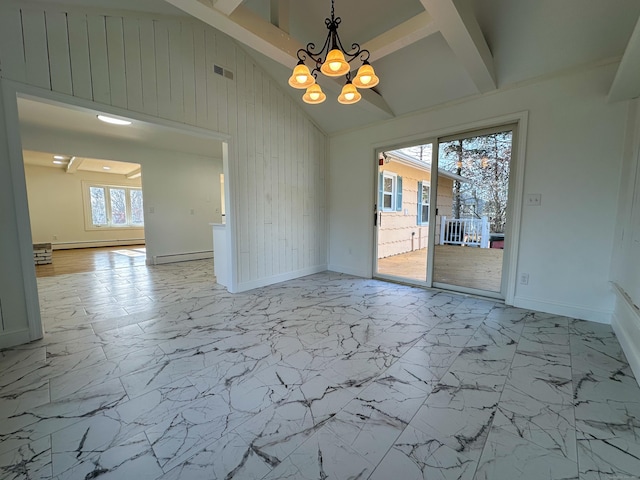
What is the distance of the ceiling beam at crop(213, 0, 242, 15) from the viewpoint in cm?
199

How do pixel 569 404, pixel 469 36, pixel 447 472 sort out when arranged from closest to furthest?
1. pixel 447 472
2. pixel 569 404
3. pixel 469 36

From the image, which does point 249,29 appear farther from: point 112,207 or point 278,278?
point 112,207

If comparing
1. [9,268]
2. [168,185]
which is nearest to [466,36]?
[9,268]

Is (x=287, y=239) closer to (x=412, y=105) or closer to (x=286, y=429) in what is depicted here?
(x=412, y=105)

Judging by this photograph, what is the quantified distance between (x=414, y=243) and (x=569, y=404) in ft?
21.0

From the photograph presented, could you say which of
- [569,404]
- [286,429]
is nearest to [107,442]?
[286,429]

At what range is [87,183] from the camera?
8594 millimetres

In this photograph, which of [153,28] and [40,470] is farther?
[153,28]

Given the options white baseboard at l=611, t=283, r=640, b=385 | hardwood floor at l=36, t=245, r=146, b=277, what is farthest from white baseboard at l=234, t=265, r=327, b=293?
white baseboard at l=611, t=283, r=640, b=385

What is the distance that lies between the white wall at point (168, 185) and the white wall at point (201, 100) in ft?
7.90

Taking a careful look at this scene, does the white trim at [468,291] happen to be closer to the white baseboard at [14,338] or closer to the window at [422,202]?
the window at [422,202]

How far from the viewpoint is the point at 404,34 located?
2375mm

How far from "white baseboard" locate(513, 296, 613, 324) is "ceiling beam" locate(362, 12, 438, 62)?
2.94m

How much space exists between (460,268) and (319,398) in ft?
13.6
